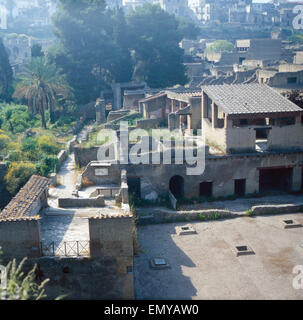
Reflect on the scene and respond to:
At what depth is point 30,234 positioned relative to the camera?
15477mm

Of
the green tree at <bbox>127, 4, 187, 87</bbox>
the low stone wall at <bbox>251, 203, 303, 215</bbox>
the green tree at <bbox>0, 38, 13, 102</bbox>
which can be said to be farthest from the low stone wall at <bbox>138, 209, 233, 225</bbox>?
the green tree at <bbox>0, 38, 13, 102</bbox>

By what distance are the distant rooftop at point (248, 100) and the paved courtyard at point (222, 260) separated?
23.9 feet

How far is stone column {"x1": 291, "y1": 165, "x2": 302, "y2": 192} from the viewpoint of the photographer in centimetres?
2908

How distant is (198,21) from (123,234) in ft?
438

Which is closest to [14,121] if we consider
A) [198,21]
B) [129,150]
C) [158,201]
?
[129,150]

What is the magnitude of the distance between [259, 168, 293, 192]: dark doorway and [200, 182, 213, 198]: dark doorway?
3.71 m

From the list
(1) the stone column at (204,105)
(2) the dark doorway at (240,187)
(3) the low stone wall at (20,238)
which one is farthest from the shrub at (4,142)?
(3) the low stone wall at (20,238)

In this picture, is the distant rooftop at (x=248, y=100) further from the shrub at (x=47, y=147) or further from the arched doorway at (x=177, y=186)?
the shrub at (x=47, y=147)

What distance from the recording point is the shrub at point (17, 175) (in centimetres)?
2602

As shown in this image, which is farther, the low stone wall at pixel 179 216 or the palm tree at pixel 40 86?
the palm tree at pixel 40 86

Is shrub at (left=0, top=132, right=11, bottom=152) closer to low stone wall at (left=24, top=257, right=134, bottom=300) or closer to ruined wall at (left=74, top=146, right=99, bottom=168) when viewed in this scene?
ruined wall at (left=74, top=146, right=99, bottom=168)

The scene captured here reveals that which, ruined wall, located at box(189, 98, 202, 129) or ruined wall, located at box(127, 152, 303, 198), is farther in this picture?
ruined wall, located at box(189, 98, 202, 129)

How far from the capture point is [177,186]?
2952 cm
